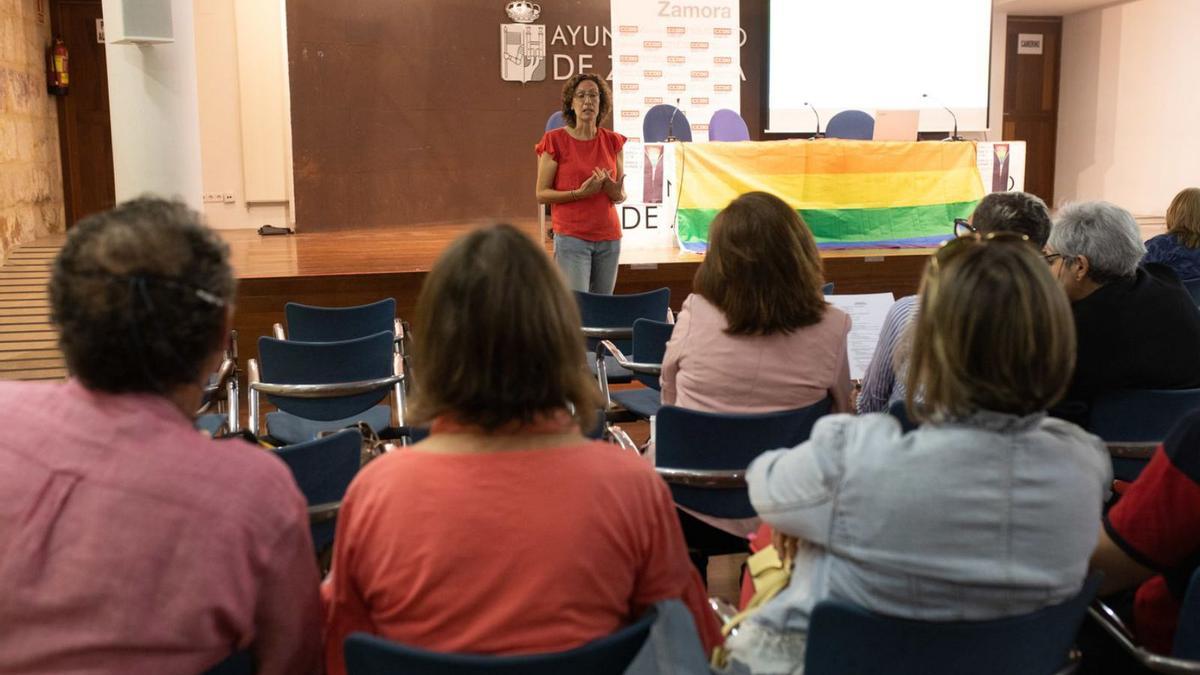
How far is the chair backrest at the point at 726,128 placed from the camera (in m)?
8.89

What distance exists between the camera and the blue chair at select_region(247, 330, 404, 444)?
142 inches

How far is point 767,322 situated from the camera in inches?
105

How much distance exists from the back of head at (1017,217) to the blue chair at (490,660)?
83.7 inches

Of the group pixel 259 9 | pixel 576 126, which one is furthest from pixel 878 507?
pixel 259 9

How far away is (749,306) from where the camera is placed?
2.67 metres

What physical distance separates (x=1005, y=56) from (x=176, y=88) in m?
10.5

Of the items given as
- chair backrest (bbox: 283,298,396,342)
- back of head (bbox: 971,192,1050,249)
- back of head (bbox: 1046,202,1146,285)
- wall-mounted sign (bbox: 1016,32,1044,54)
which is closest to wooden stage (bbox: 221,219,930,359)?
chair backrest (bbox: 283,298,396,342)

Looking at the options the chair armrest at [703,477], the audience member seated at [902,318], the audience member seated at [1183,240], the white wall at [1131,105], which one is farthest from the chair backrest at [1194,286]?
the white wall at [1131,105]

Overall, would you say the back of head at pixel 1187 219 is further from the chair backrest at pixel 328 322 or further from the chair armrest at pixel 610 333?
the chair backrest at pixel 328 322

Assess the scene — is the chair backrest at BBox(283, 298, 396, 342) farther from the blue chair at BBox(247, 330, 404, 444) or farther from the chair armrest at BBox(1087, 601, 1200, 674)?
the chair armrest at BBox(1087, 601, 1200, 674)

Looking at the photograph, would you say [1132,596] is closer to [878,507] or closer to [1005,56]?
[878,507]

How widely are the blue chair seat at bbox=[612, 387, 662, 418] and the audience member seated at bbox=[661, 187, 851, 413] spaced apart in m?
1.09

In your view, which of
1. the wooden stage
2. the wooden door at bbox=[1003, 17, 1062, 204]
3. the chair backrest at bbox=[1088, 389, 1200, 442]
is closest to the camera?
the chair backrest at bbox=[1088, 389, 1200, 442]

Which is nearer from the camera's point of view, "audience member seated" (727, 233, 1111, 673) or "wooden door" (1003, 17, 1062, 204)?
"audience member seated" (727, 233, 1111, 673)
